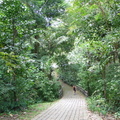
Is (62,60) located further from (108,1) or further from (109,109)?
(108,1)

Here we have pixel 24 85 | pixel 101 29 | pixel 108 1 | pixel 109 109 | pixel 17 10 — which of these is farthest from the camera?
pixel 109 109

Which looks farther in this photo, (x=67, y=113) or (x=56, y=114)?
(x=67, y=113)

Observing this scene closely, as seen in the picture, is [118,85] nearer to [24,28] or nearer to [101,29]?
[101,29]

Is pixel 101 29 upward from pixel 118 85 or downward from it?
upward

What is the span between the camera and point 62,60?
22.0 meters

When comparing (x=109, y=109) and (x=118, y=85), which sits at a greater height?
(x=118, y=85)

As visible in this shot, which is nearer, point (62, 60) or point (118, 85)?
point (118, 85)

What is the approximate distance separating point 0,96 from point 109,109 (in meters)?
6.33

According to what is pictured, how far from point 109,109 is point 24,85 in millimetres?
5204

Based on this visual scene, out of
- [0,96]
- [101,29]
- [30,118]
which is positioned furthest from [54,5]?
[30,118]

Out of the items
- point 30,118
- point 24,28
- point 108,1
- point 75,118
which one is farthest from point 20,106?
point 108,1

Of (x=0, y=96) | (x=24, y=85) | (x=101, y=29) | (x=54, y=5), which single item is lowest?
(x=0, y=96)

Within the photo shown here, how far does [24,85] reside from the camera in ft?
23.5

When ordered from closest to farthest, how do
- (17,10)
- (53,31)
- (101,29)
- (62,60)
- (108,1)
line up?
(108,1), (101,29), (17,10), (53,31), (62,60)
